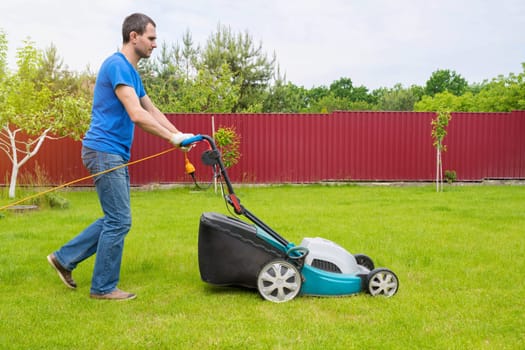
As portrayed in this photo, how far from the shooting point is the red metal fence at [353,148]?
1432 cm

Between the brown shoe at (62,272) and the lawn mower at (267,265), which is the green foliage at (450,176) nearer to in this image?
the lawn mower at (267,265)

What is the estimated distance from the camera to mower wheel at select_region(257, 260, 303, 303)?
3.73 m

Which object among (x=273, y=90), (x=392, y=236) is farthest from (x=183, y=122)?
(x=273, y=90)

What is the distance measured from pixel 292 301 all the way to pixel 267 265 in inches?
12.2

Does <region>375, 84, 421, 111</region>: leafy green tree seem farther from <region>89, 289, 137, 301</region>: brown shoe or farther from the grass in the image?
<region>89, 289, 137, 301</region>: brown shoe

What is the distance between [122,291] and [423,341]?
2133 millimetres

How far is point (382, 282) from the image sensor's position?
385 centimetres

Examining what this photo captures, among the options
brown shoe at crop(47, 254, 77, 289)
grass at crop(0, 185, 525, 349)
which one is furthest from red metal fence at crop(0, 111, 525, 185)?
brown shoe at crop(47, 254, 77, 289)

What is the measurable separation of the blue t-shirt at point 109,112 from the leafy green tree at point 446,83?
2415 inches

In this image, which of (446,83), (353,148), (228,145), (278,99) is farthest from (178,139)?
(446,83)

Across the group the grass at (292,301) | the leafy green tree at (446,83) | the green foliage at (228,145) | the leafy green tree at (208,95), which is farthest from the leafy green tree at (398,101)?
the grass at (292,301)

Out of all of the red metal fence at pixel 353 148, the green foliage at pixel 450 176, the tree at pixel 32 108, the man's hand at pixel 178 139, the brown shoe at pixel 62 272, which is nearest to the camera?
the man's hand at pixel 178 139

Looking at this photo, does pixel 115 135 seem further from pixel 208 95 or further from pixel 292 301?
pixel 208 95

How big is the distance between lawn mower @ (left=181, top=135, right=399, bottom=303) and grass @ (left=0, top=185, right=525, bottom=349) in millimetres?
106
